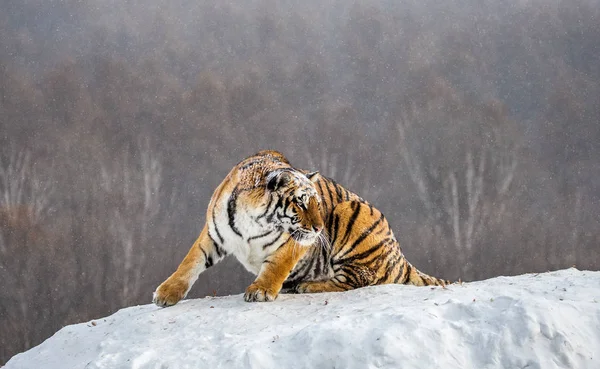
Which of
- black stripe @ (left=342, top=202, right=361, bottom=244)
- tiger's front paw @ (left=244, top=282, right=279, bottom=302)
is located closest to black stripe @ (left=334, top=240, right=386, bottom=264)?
black stripe @ (left=342, top=202, right=361, bottom=244)

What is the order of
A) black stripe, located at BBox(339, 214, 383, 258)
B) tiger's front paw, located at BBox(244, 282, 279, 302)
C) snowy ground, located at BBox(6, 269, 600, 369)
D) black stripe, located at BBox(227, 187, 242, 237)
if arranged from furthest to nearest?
black stripe, located at BBox(339, 214, 383, 258)
black stripe, located at BBox(227, 187, 242, 237)
tiger's front paw, located at BBox(244, 282, 279, 302)
snowy ground, located at BBox(6, 269, 600, 369)

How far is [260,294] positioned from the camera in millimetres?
7055

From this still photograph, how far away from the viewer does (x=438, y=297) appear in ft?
20.9

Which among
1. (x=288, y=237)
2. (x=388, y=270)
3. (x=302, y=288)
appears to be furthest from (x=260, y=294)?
(x=388, y=270)

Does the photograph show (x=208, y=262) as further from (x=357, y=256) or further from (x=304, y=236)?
(x=357, y=256)

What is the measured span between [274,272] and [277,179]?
102 cm

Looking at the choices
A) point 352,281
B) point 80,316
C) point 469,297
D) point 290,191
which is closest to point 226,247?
point 290,191

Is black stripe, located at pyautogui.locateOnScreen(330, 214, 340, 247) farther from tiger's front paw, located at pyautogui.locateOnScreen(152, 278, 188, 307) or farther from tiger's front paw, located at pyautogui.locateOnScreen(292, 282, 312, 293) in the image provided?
tiger's front paw, located at pyautogui.locateOnScreen(152, 278, 188, 307)

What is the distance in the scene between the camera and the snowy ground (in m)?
5.37

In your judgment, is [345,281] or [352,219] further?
[352,219]

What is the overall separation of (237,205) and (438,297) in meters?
2.38

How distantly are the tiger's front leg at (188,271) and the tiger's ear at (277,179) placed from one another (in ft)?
3.28

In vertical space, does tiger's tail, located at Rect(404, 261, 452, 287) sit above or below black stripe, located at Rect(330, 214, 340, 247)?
below

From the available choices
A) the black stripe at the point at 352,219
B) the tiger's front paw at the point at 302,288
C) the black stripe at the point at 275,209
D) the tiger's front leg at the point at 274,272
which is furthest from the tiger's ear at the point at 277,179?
the tiger's front paw at the point at 302,288
